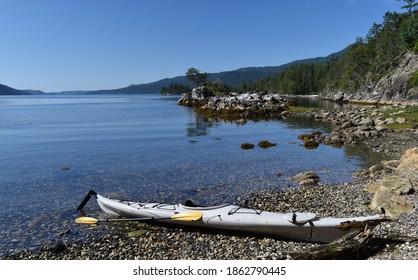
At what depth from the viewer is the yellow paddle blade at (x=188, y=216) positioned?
13.6 m

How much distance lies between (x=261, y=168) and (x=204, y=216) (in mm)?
13256

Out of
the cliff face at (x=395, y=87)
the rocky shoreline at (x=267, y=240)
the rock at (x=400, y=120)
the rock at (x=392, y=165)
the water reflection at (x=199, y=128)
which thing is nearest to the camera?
the rocky shoreline at (x=267, y=240)

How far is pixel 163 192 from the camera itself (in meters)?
20.3

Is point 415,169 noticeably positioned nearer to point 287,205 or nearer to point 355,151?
point 287,205

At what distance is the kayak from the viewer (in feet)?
37.9

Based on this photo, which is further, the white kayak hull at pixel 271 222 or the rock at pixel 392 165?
the rock at pixel 392 165

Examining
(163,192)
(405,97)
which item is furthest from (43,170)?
(405,97)

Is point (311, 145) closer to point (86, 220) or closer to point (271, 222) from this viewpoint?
point (271, 222)

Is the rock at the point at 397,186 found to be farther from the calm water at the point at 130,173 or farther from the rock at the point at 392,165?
the rock at the point at 392,165

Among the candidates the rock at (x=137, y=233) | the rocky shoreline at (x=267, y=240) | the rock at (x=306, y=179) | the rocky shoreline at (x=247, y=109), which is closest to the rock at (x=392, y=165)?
the rocky shoreline at (x=267, y=240)

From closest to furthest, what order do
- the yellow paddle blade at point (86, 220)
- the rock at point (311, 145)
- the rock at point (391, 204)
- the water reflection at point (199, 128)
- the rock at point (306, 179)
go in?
the rock at point (391, 204), the yellow paddle blade at point (86, 220), the rock at point (306, 179), the rock at point (311, 145), the water reflection at point (199, 128)

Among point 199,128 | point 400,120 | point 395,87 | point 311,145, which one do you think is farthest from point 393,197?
point 395,87

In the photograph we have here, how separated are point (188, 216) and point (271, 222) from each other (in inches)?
143

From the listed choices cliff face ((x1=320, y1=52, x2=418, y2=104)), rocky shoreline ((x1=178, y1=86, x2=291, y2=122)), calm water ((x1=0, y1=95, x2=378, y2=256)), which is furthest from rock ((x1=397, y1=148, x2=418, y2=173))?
cliff face ((x1=320, y1=52, x2=418, y2=104))
